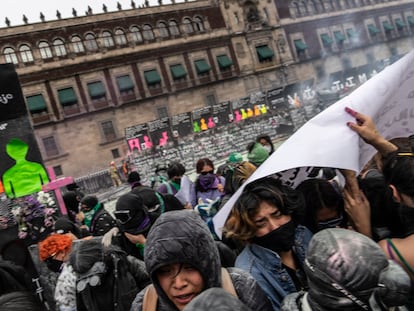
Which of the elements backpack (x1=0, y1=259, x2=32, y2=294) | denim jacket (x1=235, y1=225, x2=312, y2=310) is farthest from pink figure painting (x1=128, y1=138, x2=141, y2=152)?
denim jacket (x1=235, y1=225, x2=312, y2=310)

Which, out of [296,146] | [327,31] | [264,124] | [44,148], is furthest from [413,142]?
[327,31]

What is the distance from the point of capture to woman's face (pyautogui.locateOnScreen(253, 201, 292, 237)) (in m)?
1.67

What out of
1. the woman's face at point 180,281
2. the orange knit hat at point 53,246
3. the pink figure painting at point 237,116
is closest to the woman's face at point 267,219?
the woman's face at point 180,281

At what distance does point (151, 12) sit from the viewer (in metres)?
27.2

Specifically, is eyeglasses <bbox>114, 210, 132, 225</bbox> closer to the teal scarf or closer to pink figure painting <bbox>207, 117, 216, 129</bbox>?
the teal scarf

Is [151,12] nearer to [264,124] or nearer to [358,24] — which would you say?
[264,124]


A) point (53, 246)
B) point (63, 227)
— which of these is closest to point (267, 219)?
point (53, 246)

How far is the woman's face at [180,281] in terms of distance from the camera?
4.28ft

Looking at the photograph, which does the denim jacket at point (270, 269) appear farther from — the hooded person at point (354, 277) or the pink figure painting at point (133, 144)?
the pink figure painting at point (133, 144)

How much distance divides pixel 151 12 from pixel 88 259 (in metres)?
28.1

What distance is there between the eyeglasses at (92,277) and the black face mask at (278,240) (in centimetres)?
107

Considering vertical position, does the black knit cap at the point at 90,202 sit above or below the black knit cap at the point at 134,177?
below

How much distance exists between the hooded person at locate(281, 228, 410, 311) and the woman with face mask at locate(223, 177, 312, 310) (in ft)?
1.89

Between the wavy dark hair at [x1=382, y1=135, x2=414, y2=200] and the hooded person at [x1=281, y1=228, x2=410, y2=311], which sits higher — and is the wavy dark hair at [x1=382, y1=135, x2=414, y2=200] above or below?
above
